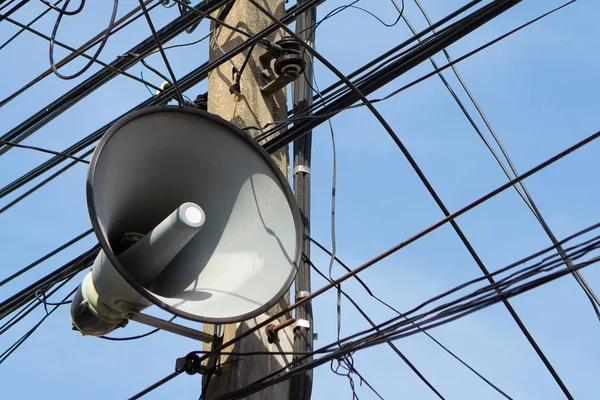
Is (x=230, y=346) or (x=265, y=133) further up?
(x=265, y=133)

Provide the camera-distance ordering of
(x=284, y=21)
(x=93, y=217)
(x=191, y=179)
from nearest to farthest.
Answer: (x=93, y=217), (x=191, y=179), (x=284, y=21)

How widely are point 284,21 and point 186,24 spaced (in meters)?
0.46

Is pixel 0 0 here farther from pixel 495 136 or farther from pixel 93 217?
pixel 495 136

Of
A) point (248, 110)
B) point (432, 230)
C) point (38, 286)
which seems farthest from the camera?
point (38, 286)

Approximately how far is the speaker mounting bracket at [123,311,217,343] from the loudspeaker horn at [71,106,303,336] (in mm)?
37

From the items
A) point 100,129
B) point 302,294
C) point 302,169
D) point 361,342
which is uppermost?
point 100,129

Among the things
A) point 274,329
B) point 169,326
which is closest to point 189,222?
point 169,326

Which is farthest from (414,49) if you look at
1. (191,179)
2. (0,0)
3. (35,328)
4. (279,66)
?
(35,328)

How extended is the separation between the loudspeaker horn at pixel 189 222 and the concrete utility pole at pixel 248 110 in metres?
0.12

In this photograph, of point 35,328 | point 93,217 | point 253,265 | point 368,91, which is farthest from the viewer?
point 35,328

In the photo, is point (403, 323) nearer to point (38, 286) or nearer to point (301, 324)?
point (301, 324)

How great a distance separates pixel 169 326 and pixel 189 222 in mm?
454

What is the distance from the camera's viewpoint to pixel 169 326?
9.89ft

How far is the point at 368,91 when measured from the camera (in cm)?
337
